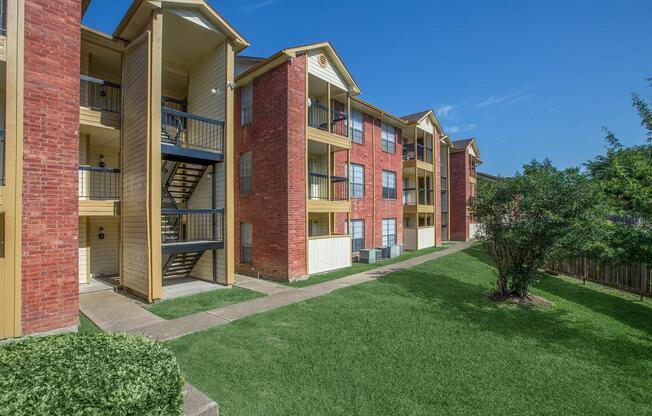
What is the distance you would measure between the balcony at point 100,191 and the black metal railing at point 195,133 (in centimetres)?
221

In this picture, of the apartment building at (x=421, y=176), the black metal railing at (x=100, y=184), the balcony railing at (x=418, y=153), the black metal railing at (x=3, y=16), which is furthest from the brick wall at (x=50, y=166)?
the balcony railing at (x=418, y=153)

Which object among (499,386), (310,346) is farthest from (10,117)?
(499,386)

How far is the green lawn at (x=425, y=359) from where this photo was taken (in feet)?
13.8

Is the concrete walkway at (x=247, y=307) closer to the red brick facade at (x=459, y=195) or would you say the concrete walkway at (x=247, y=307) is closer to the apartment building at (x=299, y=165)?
the apartment building at (x=299, y=165)

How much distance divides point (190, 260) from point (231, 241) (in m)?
2.41

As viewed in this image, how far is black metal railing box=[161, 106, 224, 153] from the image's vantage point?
10.6 m

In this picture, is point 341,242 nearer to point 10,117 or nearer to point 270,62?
point 270,62

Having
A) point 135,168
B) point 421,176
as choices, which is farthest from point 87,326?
point 421,176

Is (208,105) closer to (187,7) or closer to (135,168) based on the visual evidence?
(187,7)

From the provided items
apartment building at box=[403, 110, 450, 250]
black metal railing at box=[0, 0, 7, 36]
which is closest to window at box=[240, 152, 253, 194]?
black metal railing at box=[0, 0, 7, 36]

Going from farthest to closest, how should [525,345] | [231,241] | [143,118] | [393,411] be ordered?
[231,241] < [143,118] < [525,345] < [393,411]

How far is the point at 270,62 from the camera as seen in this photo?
39.6 ft

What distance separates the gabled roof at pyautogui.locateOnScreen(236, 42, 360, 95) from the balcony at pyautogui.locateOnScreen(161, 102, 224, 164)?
3144 mm

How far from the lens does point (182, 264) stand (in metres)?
11.7
